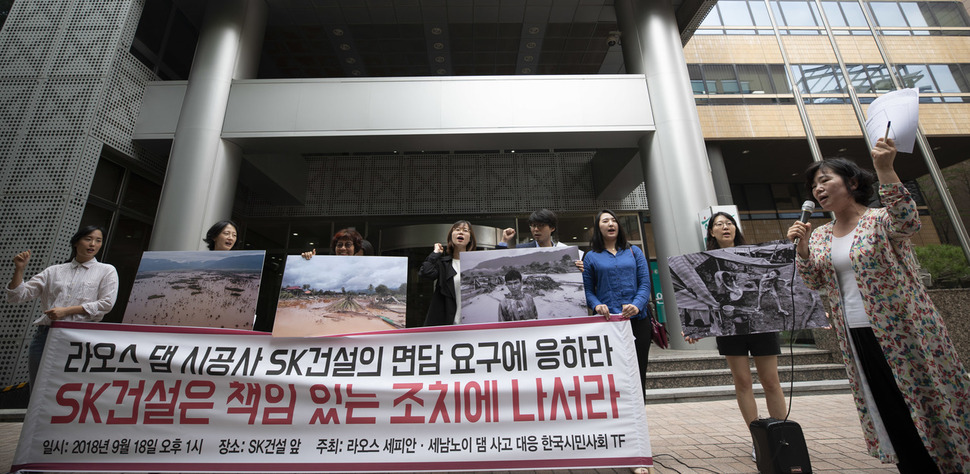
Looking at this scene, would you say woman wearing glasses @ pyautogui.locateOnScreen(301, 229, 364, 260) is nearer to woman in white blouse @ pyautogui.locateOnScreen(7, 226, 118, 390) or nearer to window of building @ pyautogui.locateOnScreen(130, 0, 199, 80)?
woman in white blouse @ pyautogui.locateOnScreen(7, 226, 118, 390)

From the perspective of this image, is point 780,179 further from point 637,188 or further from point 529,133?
point 529,133

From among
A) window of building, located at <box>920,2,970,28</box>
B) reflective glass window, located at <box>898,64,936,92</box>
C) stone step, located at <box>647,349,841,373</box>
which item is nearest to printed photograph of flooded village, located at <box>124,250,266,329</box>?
stone step, located at <box>647,349,841,373</box>

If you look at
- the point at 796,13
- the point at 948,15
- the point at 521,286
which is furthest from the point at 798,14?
the point at 521,286

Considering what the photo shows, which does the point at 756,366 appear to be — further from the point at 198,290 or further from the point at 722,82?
the point at 722,82

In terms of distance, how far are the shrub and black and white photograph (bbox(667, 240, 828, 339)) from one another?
7.97m

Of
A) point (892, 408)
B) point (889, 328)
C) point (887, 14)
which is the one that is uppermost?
point (887, 14)

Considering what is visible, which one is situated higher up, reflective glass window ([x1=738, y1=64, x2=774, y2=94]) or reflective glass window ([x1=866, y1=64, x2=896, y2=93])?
reflective glass window ([x1=738, y1=64, x2=774, y2=94])

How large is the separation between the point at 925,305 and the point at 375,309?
9.24 feet

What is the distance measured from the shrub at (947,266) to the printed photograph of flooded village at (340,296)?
10184 mm

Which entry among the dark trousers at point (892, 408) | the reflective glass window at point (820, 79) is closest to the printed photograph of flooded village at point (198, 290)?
the dark trousers at point (892, 408)

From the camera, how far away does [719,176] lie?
33.0ft

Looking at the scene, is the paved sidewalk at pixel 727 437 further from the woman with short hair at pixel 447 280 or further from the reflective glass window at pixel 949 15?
the reflective glass window at pixel 949 15

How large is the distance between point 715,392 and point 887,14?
13.1 meters

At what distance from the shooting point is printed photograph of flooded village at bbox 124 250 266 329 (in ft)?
8.21
